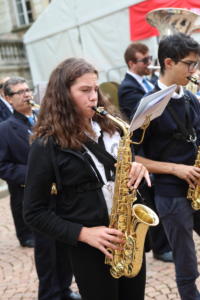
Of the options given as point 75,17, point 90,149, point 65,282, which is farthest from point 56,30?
point 90,149

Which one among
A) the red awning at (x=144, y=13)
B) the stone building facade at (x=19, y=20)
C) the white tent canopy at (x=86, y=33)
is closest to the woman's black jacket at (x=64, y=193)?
the red awning at (x=144, y=13)

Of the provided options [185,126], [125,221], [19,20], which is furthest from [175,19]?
[19,20]

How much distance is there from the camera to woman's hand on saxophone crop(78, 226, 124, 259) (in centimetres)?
188

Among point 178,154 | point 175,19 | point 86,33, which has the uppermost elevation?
point 86,33

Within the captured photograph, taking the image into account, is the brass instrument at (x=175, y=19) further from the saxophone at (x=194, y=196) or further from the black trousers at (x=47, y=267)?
the black trousers at (x=47, y=267)

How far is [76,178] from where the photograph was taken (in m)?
1.94

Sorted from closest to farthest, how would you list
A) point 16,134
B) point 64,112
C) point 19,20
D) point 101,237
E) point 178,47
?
point 101,237, point 64,112, point 178,47, point 16,134, point 19,20

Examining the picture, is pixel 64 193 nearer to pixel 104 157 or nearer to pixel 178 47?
pixel 104 157

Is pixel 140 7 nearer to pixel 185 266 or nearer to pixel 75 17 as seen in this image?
pixel 75 17

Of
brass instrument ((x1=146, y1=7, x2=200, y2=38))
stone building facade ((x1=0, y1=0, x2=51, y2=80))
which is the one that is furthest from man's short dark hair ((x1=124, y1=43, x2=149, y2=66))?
stone building facade ((x1=0, y1=0, x2=51, y2=80))

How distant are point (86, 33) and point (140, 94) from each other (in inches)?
257

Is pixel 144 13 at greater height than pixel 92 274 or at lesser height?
greater

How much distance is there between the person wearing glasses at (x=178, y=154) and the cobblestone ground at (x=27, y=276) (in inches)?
36.6

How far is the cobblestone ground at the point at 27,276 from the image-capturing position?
141 inches
